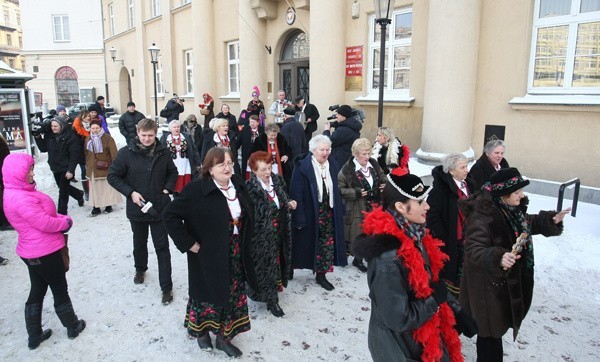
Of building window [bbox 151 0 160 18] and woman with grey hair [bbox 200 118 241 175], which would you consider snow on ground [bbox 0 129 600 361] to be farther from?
building window [bbox 151 0 160 18]

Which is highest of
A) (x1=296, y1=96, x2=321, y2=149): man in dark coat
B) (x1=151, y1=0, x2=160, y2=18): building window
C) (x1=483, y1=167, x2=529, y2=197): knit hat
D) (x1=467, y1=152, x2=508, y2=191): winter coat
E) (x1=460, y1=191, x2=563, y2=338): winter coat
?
(x1=151, y1=0, x2=160, y2=18): building window

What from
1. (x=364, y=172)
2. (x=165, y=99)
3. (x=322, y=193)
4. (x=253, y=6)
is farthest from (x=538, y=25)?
(x=165, y=99)

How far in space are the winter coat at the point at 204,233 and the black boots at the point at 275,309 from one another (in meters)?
0.96

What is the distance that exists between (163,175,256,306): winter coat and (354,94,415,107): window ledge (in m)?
7.71

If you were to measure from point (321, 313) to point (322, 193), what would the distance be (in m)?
1.31

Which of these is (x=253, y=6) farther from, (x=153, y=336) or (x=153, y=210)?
(x=153, y=336)

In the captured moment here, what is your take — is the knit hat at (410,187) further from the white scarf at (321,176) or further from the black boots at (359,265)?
the black boots at (359,265)

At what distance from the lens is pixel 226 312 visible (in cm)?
366

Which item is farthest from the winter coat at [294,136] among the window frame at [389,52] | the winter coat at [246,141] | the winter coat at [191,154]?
the window frame at [389,52]

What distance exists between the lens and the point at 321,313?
4.48 m

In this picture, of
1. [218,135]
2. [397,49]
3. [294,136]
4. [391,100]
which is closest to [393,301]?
[294,136]

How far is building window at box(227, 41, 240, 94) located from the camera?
17.0 metres

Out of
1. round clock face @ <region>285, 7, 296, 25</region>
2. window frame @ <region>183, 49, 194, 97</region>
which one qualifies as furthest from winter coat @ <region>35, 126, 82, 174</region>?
window frame @ <region>183, 49, 194, 97</region>

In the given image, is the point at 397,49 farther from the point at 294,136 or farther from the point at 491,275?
the point at 491,275
